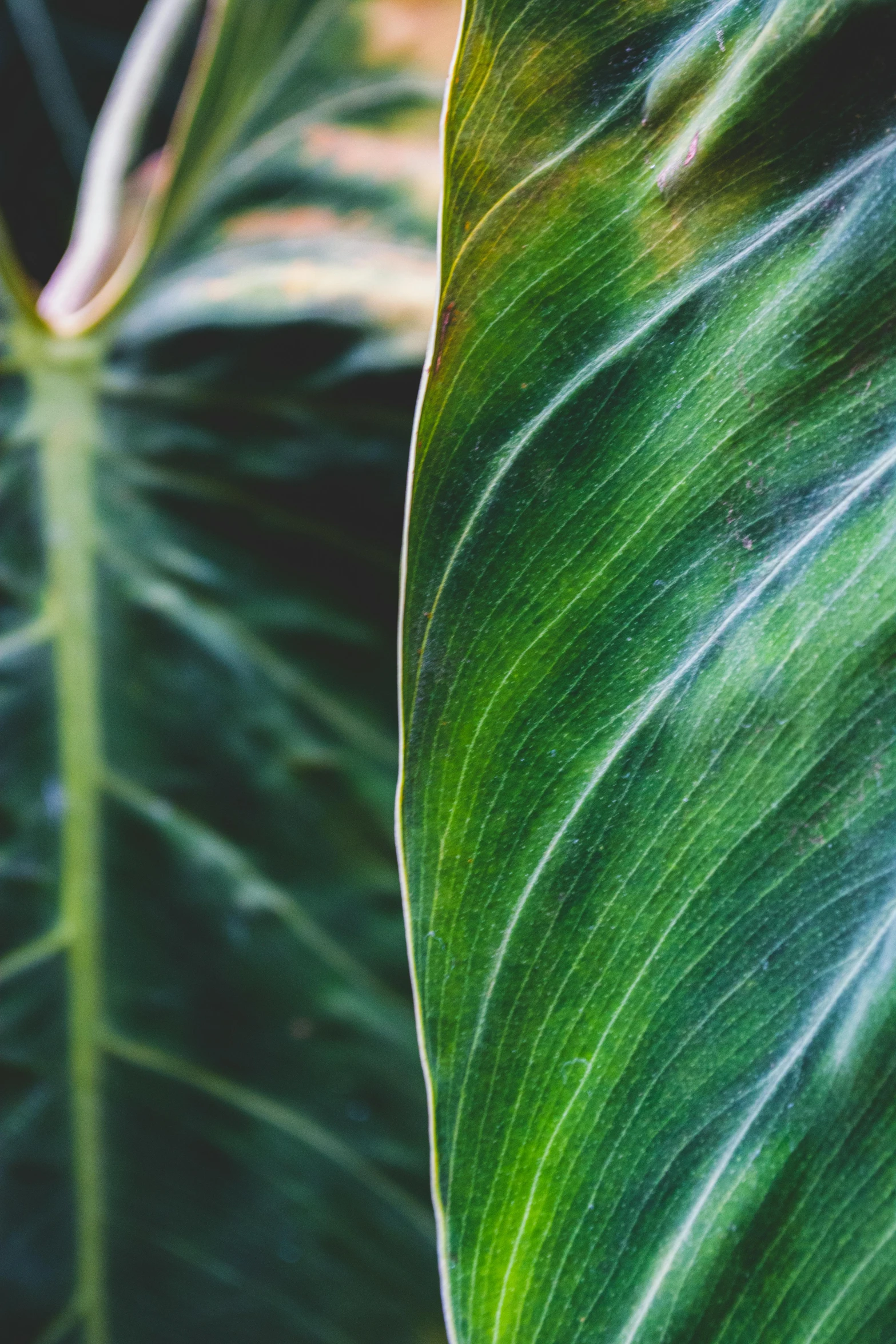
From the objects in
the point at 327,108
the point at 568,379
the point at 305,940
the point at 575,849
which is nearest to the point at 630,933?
the point at 575,849

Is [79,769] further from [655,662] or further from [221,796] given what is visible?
[655,662]

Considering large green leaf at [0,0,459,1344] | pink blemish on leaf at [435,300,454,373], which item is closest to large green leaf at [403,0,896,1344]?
pink blemish on leaf at [435,300,454,373]

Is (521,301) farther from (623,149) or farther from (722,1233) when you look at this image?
(722,1233)

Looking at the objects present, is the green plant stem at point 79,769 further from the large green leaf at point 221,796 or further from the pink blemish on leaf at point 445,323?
the pink blemish on leaf at point 445,323

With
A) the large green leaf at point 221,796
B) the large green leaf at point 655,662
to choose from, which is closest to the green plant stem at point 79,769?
the large green leaf at point 221,796

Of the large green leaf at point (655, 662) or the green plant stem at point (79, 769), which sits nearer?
the large green leaf at point (655, 662)

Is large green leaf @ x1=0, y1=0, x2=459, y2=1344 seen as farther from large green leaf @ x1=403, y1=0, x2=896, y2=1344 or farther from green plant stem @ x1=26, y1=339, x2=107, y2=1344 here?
large green leaf @ x1=403, y1=0, x2=896, y2=1344

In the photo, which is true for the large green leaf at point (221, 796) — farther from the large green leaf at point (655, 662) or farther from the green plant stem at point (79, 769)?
the large green leaf at point (655, 662)
